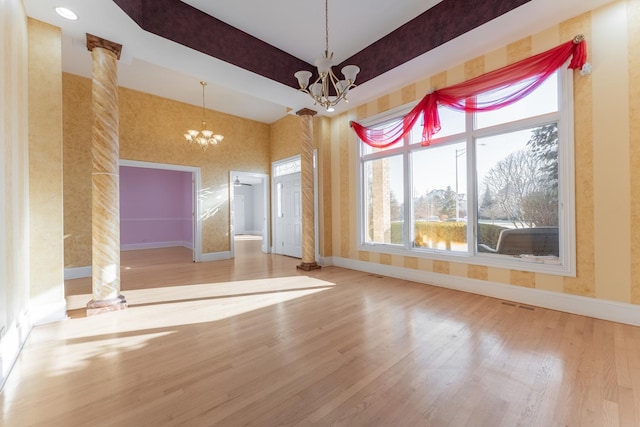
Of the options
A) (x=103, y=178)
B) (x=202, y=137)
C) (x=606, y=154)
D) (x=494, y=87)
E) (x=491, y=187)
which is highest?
(x=202, y=137)

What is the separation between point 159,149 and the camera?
5.89 metres

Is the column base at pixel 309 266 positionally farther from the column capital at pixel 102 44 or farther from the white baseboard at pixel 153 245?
the white baseboard at pixel 153 245

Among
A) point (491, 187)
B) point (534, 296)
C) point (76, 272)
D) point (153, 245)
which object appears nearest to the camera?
point (534, 296)

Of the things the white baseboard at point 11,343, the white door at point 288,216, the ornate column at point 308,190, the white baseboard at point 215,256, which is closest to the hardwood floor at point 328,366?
the white baseboard at point 11,343

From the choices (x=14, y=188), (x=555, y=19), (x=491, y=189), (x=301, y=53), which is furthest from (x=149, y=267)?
(x=555, y=19)

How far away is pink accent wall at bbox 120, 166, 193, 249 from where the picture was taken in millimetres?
8305

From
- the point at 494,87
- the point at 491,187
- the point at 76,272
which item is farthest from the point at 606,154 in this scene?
the point at 76,272

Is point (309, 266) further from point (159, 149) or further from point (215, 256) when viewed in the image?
point (159, 149)

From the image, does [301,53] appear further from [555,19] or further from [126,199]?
[126,199]

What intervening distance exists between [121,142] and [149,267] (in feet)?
8.68

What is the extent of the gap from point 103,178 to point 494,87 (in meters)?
4.87

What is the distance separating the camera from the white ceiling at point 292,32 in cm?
279

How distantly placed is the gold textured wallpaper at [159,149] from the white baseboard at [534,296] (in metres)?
4.47

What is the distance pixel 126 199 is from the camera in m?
8.30
